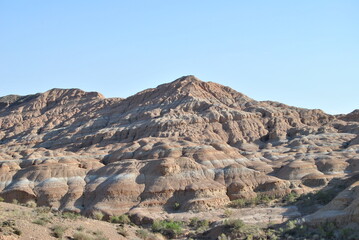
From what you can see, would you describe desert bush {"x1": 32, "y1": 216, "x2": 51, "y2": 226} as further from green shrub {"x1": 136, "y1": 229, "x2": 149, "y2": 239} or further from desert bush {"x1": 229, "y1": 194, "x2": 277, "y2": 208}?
desert bush {"x1": 229, "y1": 194, "x2": 277, "y2": 208}

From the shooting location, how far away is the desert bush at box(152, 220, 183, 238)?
132 feet

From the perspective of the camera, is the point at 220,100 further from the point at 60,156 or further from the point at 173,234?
the point at 173,234

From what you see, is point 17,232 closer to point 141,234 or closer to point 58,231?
point 58,231

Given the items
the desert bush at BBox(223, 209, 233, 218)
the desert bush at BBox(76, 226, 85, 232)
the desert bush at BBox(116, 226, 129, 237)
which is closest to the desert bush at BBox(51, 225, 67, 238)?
the desert bush at BBox(76, 226, 85, 232)

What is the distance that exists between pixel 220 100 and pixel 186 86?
10317 millimetres

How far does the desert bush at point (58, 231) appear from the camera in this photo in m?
24.9

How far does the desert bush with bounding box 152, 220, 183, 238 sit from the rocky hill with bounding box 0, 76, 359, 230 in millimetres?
7810

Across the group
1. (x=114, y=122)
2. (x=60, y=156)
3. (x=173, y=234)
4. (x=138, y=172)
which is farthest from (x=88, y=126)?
(x=173, y=234)

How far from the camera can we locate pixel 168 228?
137 ft

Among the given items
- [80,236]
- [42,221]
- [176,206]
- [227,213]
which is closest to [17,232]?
[42,221]

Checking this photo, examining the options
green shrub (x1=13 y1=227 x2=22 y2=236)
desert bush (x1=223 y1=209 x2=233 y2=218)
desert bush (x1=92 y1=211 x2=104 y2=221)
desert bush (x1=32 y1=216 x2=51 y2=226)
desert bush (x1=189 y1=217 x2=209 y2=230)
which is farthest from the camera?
desert bush (x1=92 y1=211 x2=104 y2=221)

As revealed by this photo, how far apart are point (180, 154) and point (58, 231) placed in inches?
1764

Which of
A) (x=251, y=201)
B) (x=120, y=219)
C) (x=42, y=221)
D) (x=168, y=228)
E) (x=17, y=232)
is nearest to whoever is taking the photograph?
(x=17, y=232)

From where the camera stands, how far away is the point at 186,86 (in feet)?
Result: 405
